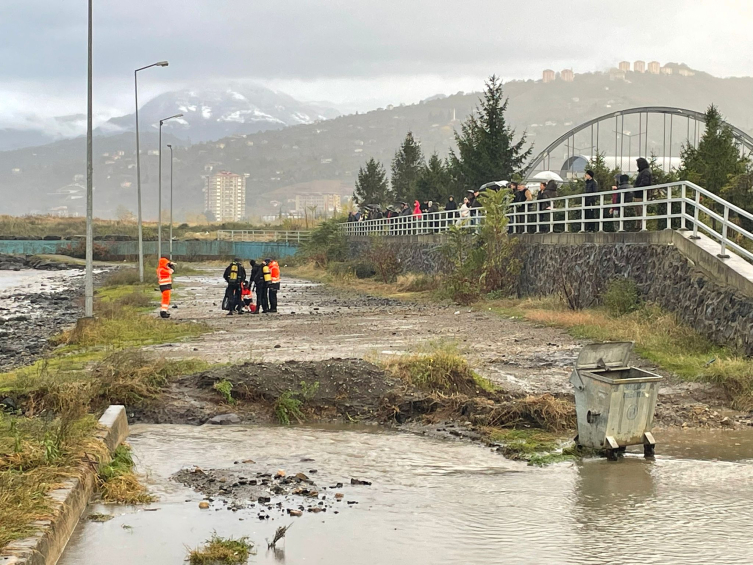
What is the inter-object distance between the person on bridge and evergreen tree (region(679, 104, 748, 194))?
1808 cm

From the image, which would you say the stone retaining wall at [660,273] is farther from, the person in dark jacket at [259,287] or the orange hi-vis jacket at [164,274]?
the orange hi-vis jacket at [164,274]

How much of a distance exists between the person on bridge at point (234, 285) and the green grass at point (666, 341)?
7617 millimetres

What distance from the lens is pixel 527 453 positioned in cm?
1034

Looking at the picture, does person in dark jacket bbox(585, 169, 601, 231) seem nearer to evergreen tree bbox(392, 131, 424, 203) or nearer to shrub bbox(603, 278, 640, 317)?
shrub bbox(603, 278, 640, 317)

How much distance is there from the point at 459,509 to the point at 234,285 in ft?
61.8

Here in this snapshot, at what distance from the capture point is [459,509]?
8.35 metres

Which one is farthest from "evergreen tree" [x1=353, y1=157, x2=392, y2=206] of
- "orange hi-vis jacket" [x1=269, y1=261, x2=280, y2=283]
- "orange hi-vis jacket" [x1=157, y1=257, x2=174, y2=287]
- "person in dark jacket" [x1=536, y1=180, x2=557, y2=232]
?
"orange hi-vis jacket" [x1=157, y1=257, x2=174, y2=287]

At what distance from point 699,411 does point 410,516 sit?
5.47m

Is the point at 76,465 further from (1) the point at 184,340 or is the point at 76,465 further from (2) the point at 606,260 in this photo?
(2) the point at 606,260

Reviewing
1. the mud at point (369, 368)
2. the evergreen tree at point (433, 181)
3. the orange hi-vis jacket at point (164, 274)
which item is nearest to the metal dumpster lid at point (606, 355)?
the mud at point (369, 368)

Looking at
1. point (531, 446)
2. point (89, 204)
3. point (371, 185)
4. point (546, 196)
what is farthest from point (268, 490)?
point (371, 185)

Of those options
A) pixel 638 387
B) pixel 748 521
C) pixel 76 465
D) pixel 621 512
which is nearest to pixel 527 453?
pixel 638 387

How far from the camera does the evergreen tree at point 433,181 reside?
225 ft

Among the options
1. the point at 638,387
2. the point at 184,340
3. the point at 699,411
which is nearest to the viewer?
the point at 638,387
